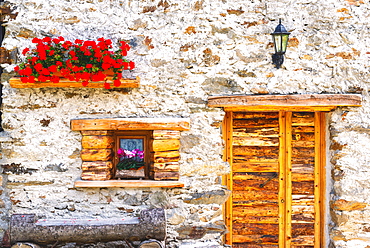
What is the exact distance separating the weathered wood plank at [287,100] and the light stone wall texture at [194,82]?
91 mm

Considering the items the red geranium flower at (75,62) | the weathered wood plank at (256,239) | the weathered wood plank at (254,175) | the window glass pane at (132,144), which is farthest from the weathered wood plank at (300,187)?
the red geranium flower at (75,62)

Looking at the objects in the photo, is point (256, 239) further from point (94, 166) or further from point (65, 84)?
point (65, 84)

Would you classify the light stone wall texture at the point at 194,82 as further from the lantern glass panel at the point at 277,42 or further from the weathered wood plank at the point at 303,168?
the weathered wood plank at the point at 303,168

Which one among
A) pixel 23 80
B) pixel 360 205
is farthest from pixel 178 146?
pixel 360 205

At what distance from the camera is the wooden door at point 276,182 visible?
14.6 feet

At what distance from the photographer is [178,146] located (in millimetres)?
4219

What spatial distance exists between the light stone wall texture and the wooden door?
0.86 feet

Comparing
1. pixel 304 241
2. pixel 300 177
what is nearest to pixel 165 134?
pixel 300 177

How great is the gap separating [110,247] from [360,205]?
2821mm

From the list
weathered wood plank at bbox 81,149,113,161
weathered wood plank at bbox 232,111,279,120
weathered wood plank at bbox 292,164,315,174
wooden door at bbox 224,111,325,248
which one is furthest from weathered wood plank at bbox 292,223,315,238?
weathered wood plank at bbox 81,149,113,161

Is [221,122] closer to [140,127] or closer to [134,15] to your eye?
[140,127]

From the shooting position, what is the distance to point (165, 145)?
13.7ft

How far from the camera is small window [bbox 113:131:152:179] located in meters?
4.29

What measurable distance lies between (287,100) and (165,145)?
1.44 metres
